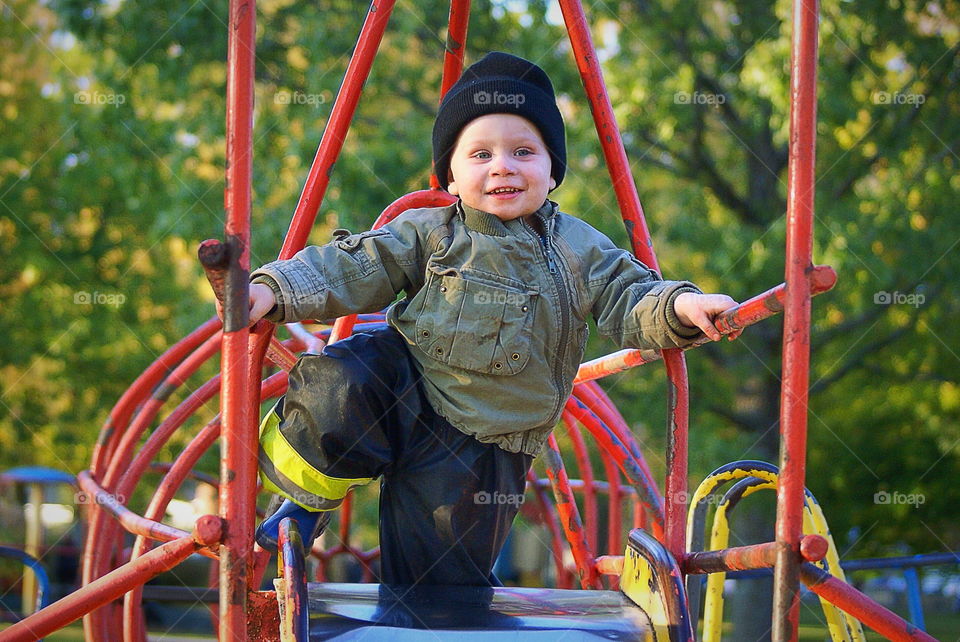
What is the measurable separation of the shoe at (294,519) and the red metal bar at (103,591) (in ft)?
0.78

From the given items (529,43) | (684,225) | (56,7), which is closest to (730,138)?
(684,225)

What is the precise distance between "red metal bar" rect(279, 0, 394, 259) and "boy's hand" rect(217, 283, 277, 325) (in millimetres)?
341

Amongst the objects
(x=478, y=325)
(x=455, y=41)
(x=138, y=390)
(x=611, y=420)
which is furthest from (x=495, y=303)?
(x=138, y=390)

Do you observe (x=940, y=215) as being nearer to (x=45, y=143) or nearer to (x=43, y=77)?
(x=45, y=143)

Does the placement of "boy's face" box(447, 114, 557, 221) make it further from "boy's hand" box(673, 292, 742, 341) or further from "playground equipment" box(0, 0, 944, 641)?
"boy's hand" box(673, 292, 742, 341)

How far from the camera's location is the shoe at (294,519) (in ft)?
5.78

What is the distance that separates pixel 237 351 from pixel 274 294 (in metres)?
0.24

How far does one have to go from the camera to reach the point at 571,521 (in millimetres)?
2770

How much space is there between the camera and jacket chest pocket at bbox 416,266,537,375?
184 cm

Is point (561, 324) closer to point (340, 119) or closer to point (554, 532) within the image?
point (340, 119)

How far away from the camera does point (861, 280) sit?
6027 mm

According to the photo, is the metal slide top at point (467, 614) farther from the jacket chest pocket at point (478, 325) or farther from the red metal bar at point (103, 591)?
the jacket chest pocket at point (478, 325)

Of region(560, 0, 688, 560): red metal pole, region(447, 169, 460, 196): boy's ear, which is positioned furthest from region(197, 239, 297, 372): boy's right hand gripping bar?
region(560, 0, 688, 560): red metal pole

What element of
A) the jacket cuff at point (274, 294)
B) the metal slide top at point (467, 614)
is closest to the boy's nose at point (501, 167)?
the jacket cuff at point (274, 294)
